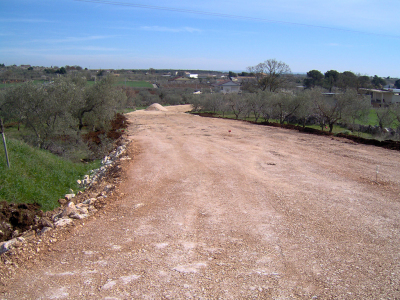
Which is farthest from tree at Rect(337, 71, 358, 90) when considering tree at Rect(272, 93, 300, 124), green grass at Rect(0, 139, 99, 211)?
green grass at Rect(0, 139, 99, 211)

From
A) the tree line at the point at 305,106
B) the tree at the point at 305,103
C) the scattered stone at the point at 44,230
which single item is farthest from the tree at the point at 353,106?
the scattered stone at the point at 44,230

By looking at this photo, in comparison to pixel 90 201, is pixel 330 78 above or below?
above

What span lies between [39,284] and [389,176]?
352 inches

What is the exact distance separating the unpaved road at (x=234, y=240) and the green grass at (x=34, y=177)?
2495mm

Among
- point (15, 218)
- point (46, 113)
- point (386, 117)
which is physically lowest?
point (15, 218)

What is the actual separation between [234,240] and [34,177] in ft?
24.6

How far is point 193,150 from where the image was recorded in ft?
42.2

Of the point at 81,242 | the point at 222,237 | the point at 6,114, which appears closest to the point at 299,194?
the point at 222,237

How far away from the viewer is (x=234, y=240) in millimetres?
4934

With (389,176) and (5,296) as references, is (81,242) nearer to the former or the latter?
(5,296)

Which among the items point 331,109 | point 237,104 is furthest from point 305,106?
point 237,104

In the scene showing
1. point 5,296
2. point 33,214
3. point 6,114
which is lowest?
point 33,214

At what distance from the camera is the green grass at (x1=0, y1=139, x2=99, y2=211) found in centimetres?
830

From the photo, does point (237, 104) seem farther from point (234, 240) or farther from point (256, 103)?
point (234, 240)
